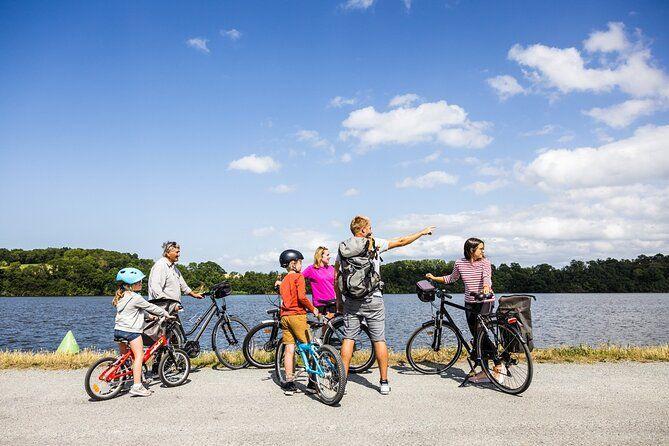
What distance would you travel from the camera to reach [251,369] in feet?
25.3

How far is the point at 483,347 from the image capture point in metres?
6.71

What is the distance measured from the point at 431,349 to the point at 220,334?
373 centimetres

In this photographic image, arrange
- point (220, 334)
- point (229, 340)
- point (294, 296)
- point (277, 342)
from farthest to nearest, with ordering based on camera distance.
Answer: point (229, 340) < point (220, 334) < point (277, 342) < point (294, 296)

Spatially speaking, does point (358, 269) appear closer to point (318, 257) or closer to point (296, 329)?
point (296, 329)

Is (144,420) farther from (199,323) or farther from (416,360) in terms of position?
(416,360)

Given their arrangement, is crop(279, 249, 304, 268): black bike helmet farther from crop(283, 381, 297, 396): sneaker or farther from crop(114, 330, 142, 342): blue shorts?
crop(114, 330, 142, 342): blue shorts

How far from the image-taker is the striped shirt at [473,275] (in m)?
6.91


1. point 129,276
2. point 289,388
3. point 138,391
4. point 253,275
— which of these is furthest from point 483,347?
point 253,275

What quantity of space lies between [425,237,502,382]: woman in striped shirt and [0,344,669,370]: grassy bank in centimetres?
167

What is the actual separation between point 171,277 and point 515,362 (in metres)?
5.35

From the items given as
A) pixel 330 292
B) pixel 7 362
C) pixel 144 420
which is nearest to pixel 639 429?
pixel 330 292

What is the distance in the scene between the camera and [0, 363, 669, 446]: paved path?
455cm

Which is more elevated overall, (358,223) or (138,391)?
(358,223)

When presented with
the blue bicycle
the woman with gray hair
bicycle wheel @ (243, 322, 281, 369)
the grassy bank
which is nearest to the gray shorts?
the blue bicycle
